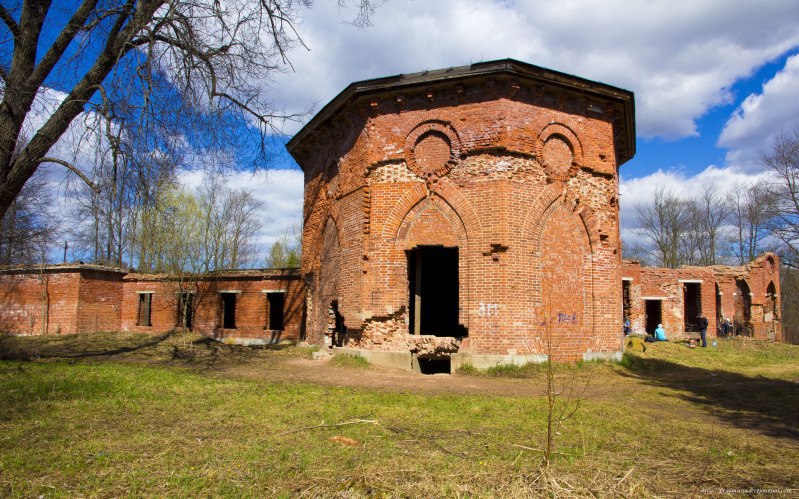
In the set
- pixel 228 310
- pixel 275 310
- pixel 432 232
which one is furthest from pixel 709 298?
pixel 228 310

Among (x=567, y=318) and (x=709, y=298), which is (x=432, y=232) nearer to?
(x=567, y=318)

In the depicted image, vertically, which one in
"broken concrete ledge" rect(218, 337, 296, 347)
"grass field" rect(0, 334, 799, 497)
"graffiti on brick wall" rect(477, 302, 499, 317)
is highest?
"graffiti on brick wall" rect(477, 302, 499, 317)

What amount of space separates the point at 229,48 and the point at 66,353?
12.0m

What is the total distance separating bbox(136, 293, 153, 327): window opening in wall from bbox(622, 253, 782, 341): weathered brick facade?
24.0 m

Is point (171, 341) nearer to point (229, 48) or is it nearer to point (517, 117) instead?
point (229, 48)

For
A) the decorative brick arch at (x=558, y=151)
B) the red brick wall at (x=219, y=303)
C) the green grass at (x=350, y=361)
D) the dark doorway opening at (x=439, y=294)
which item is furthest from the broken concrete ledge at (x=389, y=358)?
the red brick wall at (x=219, y=303)

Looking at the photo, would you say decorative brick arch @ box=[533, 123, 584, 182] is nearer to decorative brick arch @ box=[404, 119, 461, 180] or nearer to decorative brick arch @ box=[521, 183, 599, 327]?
decorative brick arch @ box=[521, 183, 599, 327]

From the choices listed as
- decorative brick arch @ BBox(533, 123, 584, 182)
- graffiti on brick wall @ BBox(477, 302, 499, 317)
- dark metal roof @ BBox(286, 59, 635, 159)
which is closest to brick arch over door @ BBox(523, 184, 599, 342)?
decorative brick arch @ BBox(533, 123, 584, 182)

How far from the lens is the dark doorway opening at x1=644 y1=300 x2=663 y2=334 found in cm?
2700

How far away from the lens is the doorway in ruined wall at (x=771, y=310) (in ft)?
89.5

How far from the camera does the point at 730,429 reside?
270 inches

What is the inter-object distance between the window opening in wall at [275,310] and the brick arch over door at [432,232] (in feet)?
36.5

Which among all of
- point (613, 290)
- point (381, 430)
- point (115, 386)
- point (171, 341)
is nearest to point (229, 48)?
point (115, 386)

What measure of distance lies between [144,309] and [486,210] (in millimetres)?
20527
